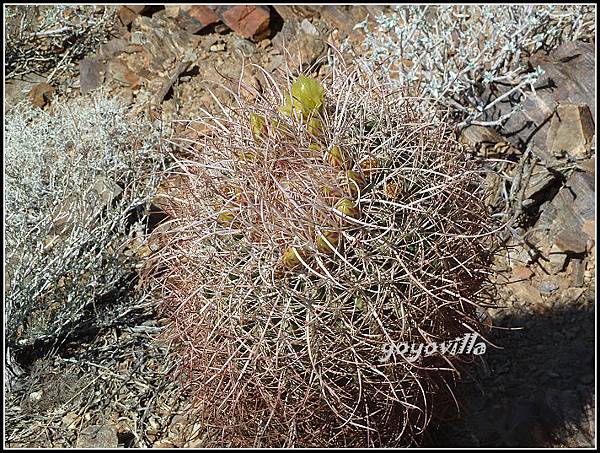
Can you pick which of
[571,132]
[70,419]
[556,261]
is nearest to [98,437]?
[70,419]

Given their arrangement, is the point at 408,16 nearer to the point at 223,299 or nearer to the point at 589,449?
the point at 589,449

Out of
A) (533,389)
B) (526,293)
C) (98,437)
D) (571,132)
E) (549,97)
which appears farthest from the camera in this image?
(549,97)

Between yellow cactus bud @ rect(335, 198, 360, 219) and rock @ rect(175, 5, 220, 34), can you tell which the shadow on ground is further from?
rock @ rect(175, 5, 220, 34)

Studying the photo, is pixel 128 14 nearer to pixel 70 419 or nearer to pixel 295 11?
pixel 295 11

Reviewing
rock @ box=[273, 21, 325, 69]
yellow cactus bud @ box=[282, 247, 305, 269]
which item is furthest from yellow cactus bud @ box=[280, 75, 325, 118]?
rock @ box=[273, 21, 325, 69]

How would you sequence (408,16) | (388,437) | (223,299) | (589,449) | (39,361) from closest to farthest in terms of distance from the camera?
1. (223,299)
2. (388,437)
3. (589,449)
4. (39,361)
5. (408,16)

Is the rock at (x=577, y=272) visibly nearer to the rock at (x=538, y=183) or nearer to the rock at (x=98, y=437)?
the rock at (x=538, y=183)

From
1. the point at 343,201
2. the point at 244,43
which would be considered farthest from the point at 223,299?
the point at 244,43

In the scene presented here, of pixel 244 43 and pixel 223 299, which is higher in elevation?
pixel 223 299
